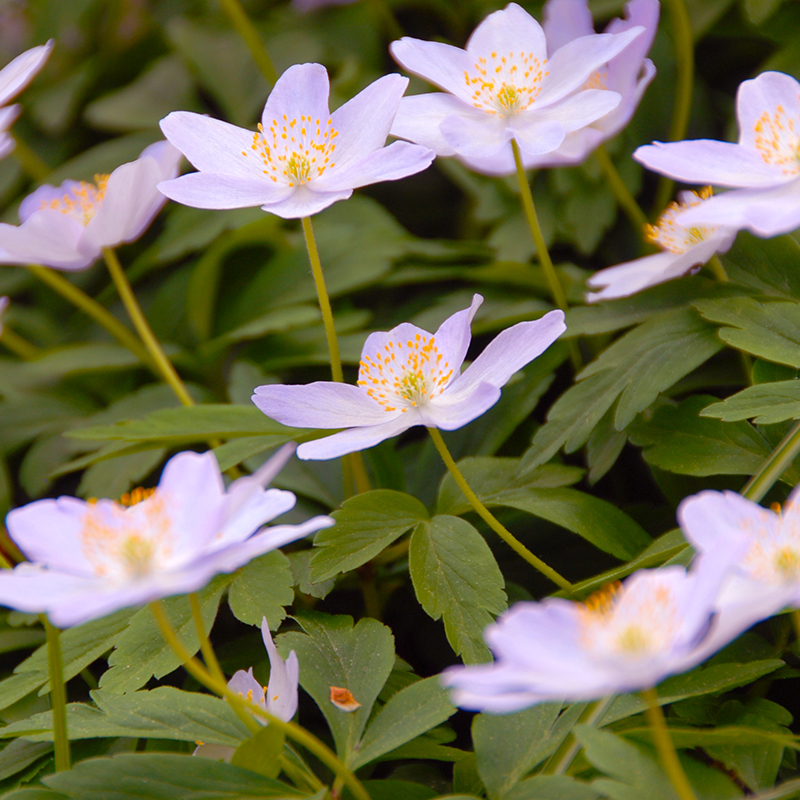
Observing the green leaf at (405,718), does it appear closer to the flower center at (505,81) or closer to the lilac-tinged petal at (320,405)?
the lilac-tinged petal at (320,405)

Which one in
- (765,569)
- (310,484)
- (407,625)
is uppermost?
(765,569)

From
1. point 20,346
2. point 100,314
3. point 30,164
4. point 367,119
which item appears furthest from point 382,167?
point 30,164

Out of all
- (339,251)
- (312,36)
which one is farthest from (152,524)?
(312,36)

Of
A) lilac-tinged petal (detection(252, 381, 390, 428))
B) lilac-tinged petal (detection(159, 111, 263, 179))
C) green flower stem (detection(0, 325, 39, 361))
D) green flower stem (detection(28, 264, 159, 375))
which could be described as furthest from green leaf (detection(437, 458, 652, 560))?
green flower stem (detection(0, 325, 39, 361))

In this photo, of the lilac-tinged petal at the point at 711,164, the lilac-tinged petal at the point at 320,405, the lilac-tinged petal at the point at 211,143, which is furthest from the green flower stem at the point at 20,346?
the lilac-tinged petal at the point at 711,164

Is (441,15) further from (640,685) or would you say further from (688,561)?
(640,685)

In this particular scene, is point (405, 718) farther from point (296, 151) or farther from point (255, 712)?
Answer: point (296, 151)
